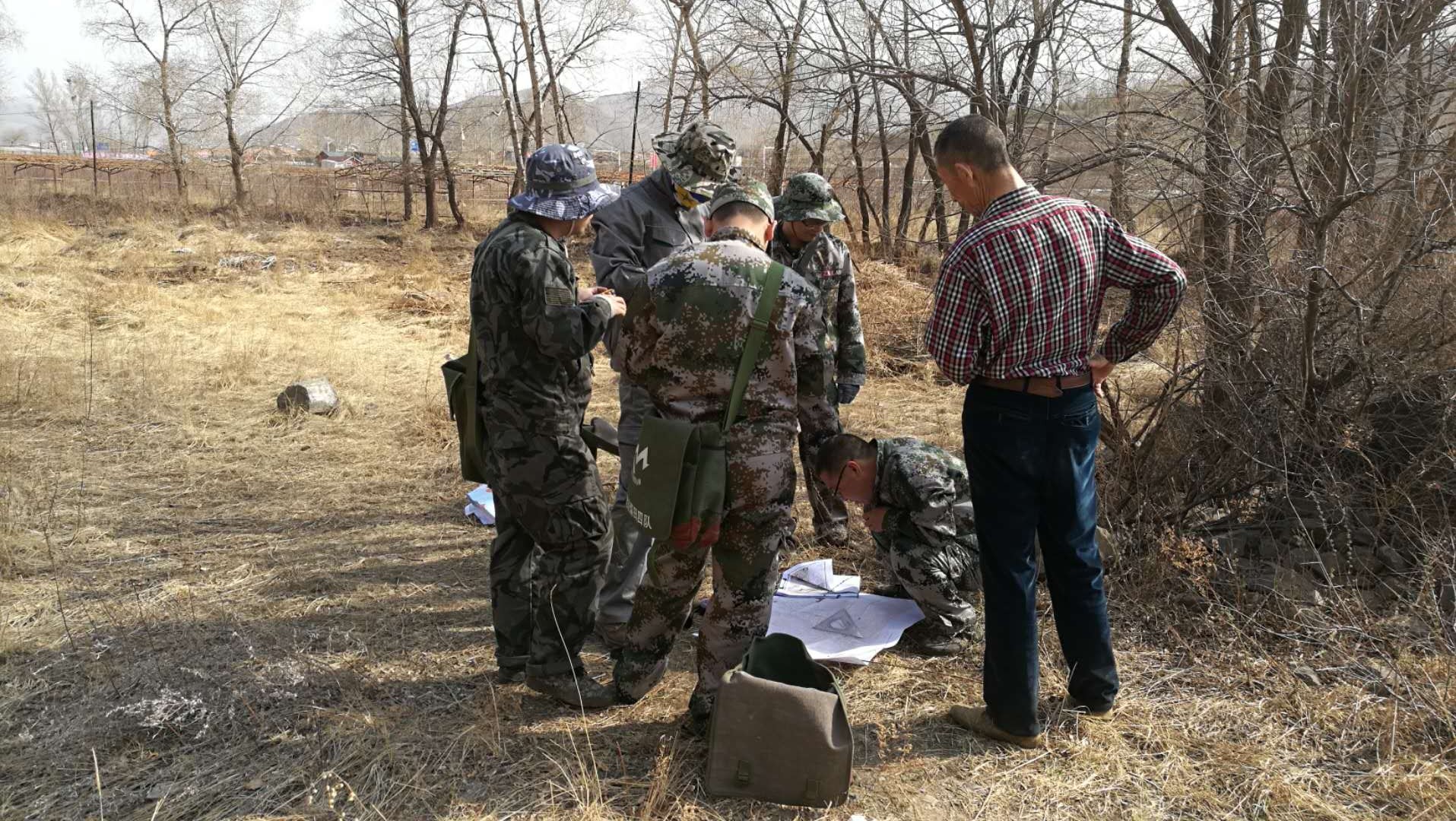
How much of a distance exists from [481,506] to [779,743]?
3.20m

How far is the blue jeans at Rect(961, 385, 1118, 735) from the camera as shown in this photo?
2.67 metres

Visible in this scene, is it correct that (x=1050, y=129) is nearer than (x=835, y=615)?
No

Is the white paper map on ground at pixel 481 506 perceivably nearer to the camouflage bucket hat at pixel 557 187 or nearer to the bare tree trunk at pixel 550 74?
the camouflage bucket hat at pixel 557 187

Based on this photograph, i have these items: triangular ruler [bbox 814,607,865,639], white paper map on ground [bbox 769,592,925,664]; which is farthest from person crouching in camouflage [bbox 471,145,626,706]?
triangular ruler [bbox 814,607,865,639]

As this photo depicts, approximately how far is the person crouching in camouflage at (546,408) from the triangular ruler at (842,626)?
3.21 ft

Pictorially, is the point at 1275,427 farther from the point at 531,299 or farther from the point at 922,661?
the point at 531,299

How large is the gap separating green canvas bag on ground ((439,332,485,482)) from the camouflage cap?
0.97 metres

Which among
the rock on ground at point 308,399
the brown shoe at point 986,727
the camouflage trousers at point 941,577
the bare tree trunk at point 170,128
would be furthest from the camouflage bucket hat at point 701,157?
the bare tree trunk at point 170,128

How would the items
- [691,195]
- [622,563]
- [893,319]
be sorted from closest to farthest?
[691,195] < [622,563] < [893,319]

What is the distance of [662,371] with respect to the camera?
2762 millimetres

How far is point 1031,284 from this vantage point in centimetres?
257

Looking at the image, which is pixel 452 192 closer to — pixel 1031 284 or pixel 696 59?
pixel 696 59

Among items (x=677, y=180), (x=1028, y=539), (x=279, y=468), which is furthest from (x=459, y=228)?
(x=1028, y=539)

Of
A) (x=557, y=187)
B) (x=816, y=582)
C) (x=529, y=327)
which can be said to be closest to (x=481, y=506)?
(x=816, y=582)
